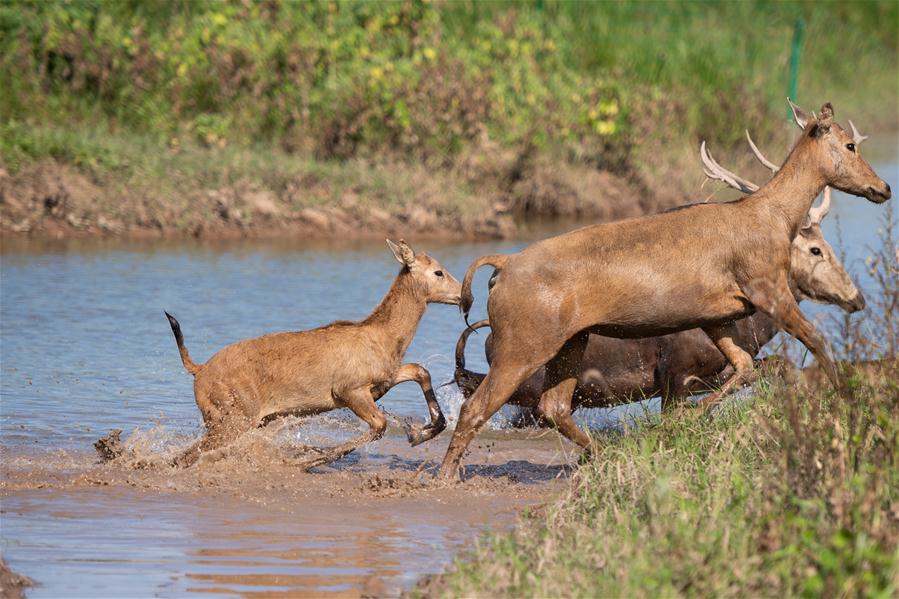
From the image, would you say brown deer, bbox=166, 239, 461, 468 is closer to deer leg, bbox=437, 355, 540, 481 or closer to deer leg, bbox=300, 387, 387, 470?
deer leg, bbox=300, 387, 387, 470

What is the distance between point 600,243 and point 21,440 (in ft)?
12.0

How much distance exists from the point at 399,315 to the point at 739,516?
10.9ft

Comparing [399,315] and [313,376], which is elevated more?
[399,315]

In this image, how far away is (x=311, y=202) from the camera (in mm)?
15883

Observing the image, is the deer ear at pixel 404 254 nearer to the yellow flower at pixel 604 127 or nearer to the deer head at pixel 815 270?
the deer head at pixel 815 270

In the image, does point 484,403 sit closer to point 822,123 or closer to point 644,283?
point 644,283

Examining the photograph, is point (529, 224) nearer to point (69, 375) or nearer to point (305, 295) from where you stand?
point (305, 295)

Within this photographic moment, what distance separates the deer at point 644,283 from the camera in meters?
7.61

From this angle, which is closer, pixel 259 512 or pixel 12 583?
pixel 12 583

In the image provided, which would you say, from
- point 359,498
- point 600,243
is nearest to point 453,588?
point 359,498

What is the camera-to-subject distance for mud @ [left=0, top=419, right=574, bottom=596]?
6227 millimetres

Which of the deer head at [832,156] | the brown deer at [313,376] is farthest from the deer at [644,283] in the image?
the brown deer at [313,376]

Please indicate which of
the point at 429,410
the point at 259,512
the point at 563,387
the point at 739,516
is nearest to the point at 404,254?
the point at 429,410

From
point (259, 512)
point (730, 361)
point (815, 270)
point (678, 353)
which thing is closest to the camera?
point (259, 512)
